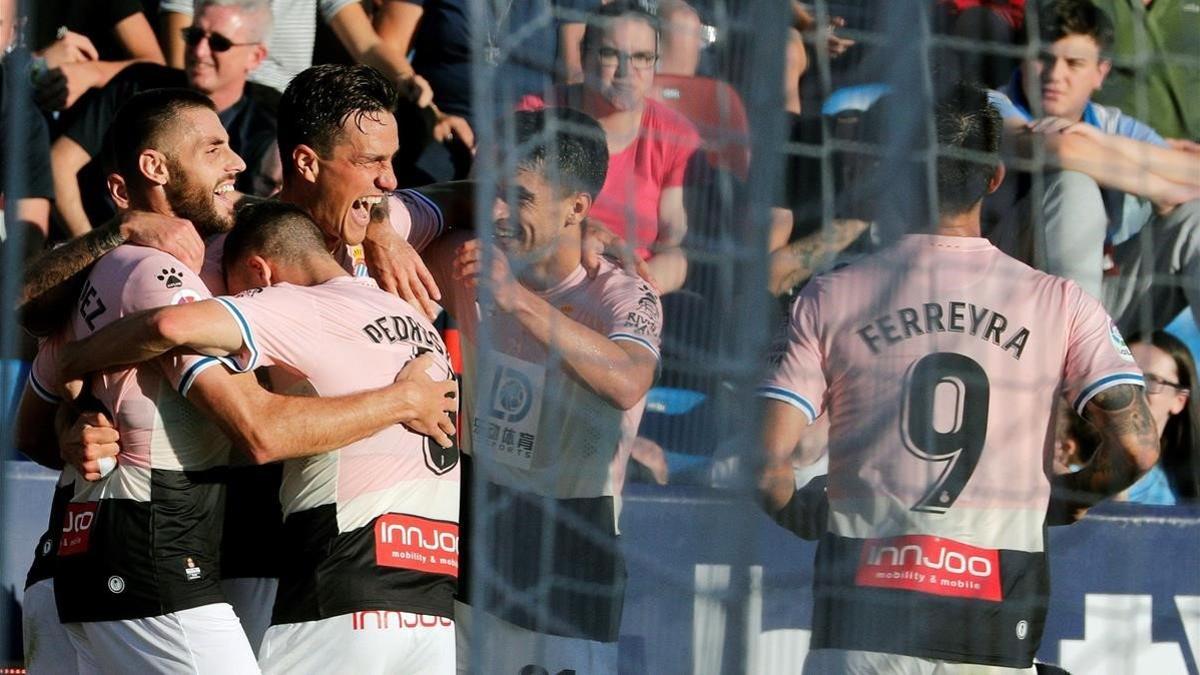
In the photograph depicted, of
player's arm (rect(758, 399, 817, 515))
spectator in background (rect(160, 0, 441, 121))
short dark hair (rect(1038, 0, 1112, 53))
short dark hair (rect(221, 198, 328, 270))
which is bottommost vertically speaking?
player's arm (rect(758, 399, 817, 515))

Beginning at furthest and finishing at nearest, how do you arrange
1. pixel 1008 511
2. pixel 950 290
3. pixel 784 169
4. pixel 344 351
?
pixel 344 351 → pixel 1008 511 → pixel 950 290 → pixel 784 169

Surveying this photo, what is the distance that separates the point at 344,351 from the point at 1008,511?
121cm

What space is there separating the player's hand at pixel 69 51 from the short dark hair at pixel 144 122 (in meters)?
1.22

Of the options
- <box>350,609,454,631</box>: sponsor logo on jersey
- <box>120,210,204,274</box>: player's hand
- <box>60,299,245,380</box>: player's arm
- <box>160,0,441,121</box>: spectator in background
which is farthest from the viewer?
<box>160,0,441,121</box>: spectator in background

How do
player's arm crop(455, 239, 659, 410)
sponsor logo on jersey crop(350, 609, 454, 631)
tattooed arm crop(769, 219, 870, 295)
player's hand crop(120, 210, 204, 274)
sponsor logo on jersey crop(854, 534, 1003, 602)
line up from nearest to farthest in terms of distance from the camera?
tattooed arm crop(769, 219, 870, 295) < sponsor logo on jersey crop(854, 534, 1003, 602) < player's arm crop(455, 239, 659, 410) < sponsor logo on jersey crop(350, 609, 454, 631) < player's hand crop(120, 210, 204, 274)

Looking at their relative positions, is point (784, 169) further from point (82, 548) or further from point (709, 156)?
point (82, 548)

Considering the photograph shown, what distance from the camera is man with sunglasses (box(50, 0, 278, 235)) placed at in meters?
4.27

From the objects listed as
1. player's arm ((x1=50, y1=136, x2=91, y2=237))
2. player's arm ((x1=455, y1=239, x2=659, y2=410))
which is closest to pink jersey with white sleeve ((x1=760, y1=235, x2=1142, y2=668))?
player's arm ((x1=455, y1=239, x2=659, y2=410))

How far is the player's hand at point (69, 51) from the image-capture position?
14.5ft

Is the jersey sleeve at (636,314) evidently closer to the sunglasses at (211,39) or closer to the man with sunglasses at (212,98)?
the man with sunglasses at (212,98)

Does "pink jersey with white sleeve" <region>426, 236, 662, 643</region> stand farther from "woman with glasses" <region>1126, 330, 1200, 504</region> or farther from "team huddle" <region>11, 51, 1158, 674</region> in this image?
"woman with glasses" <region>1126, 330, 1200, 504</region>

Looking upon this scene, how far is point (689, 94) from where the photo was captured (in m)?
2.47

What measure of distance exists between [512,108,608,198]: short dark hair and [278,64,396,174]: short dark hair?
690 millimetres

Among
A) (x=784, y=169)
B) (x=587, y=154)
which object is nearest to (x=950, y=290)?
(x=784, y=169)
